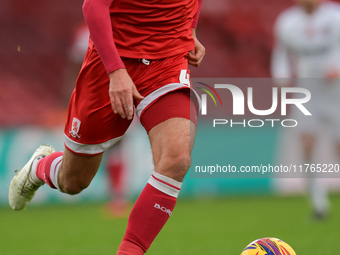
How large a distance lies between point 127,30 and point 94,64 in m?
0.24

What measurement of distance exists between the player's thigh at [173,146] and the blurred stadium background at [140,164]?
1.57 meters

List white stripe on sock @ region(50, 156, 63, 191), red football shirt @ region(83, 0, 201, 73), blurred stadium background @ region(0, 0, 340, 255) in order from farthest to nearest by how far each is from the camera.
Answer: blurred stadium background @ region(0, 0, 340, 255)
white stripe on sock @ region(50, 156, 63, 191)
red football shirt @ region(83, 0, 201, 73)

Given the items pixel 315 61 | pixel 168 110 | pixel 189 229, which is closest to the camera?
pixel 168 110

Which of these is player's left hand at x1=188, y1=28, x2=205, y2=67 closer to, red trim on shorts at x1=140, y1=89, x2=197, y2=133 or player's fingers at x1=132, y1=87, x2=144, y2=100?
red trim on shorts at x1=140, y1=89, x2=197, y2=133

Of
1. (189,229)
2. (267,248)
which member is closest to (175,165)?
(267,248)

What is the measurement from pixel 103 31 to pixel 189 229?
3.12m

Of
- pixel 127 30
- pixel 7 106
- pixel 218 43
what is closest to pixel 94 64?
pixel 127 30

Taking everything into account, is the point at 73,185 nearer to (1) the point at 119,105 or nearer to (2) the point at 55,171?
(2) the point at 55,171

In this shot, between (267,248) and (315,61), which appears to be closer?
(267,248)

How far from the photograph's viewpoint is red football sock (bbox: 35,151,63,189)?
11.1ft

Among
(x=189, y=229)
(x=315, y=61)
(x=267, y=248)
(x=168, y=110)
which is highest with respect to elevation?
(x=168, y=110)

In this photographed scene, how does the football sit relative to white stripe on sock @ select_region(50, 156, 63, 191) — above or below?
below

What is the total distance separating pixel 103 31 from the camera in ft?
8.95

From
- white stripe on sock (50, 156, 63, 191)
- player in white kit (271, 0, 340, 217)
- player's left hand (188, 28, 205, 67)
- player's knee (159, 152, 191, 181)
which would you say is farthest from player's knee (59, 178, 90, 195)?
player in white kit (271, 0, 340, 217)
